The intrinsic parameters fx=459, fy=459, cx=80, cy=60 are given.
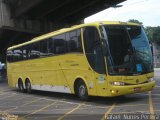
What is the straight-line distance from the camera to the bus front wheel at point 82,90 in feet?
60.0

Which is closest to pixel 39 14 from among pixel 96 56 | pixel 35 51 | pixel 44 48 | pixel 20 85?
pixel 20 85

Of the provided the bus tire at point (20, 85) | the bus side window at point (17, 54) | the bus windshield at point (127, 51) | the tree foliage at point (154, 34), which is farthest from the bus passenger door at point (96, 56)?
the tree foliage at point (154, 34)

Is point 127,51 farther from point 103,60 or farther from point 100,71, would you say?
point 100,71

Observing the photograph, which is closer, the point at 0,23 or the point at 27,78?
the point at 27,78

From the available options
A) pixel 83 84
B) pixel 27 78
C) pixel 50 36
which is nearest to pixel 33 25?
pixel 27 78

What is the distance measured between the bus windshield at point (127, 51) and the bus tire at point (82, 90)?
2181 mm

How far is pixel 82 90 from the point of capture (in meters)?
18.5

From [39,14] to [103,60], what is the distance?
25996 mm

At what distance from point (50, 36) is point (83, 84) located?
13.9ft

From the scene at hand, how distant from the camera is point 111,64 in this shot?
1647 cm

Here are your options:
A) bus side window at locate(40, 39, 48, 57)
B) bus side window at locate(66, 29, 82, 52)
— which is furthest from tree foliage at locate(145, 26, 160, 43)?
bus side window at locate(66, 29, 82, 52)

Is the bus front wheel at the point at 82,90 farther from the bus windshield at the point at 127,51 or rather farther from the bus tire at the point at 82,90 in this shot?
the bus windshield at the point at 127,51

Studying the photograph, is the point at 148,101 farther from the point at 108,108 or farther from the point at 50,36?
the point at 50,36

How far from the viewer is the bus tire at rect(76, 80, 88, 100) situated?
60.0 ft
